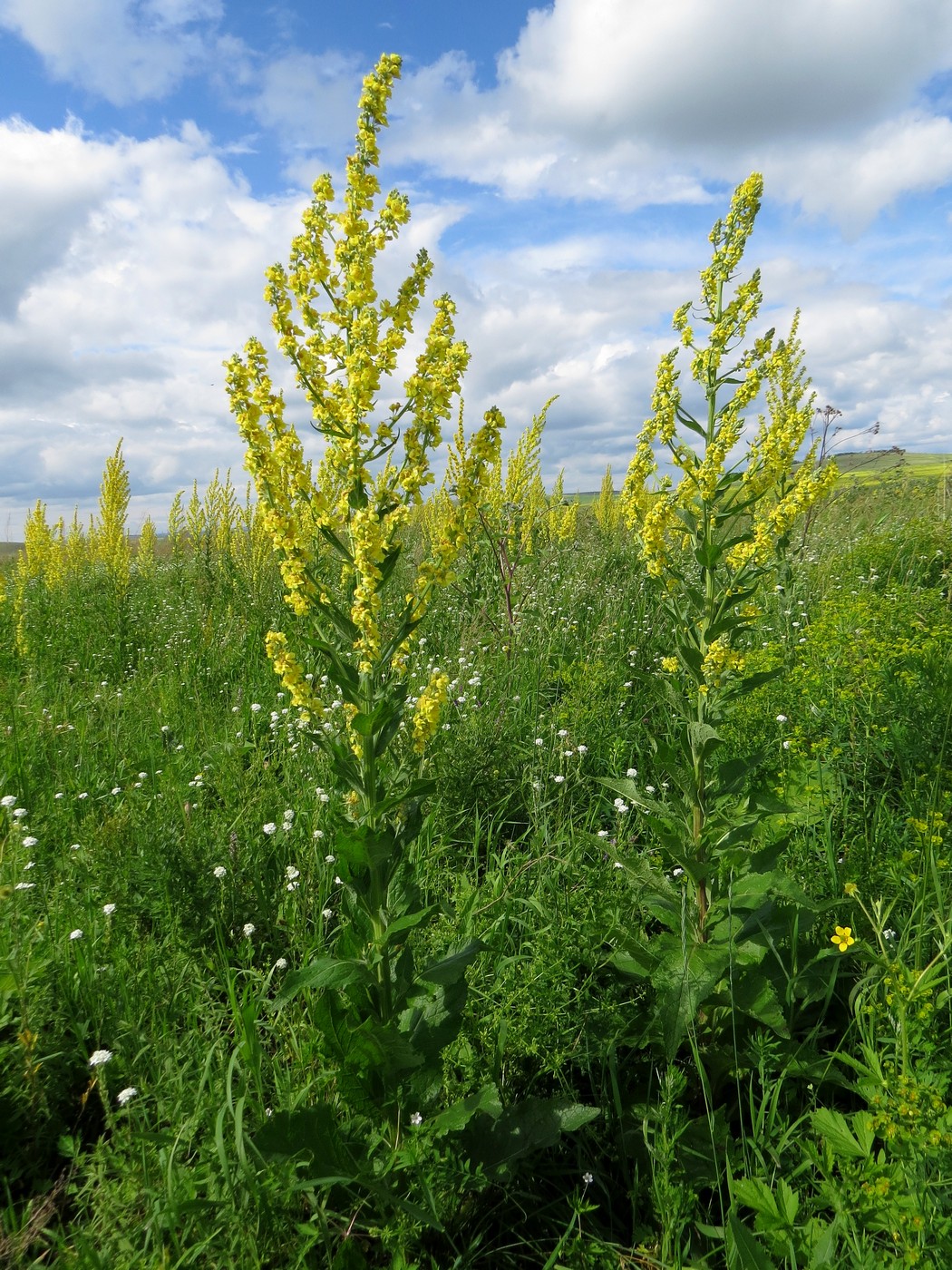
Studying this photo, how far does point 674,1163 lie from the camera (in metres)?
2.06

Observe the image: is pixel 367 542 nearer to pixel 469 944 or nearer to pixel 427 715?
pixel 427 715

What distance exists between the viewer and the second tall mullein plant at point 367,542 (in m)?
1.87

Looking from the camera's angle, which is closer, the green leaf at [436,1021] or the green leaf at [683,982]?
the green leaf at [436,1021]

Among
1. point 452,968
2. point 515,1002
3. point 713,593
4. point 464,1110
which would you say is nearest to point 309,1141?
point 464,1110

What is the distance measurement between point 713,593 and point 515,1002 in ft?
5.03

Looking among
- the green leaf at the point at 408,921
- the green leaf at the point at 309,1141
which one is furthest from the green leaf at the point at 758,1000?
the green leaf at the point at 309,1141

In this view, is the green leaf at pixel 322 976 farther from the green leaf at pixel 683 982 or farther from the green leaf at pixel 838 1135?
the green leaf at pixel 838 1135

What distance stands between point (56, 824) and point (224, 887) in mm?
1109

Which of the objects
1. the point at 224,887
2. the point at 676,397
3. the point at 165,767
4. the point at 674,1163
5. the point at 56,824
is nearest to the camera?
the point at 674,1163

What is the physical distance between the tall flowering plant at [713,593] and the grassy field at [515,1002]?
0.18 ft

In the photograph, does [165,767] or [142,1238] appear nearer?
[142,1238]

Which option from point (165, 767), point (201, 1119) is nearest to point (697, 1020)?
point (201, 1119)

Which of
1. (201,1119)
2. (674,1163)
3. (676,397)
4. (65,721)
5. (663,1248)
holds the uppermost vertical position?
(676,397)

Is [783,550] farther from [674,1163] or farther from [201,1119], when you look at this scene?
[201,1119]
